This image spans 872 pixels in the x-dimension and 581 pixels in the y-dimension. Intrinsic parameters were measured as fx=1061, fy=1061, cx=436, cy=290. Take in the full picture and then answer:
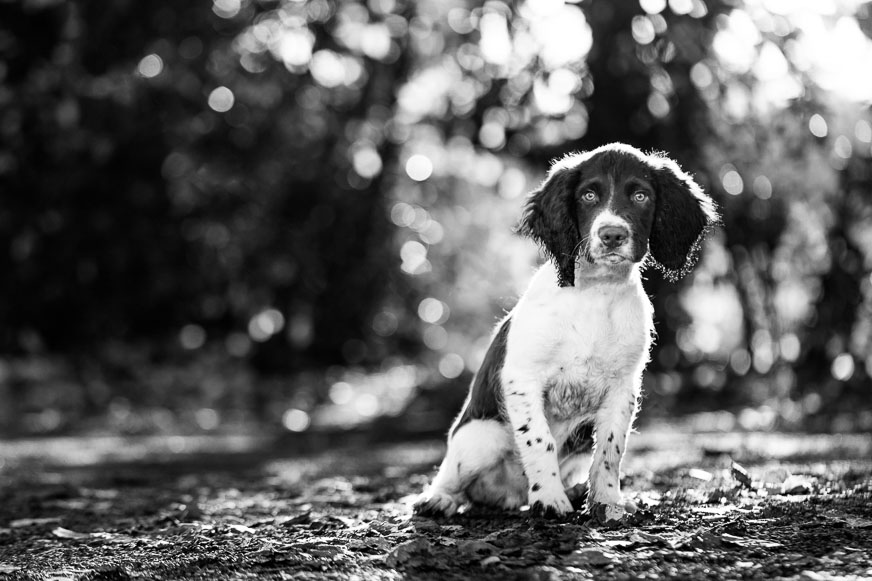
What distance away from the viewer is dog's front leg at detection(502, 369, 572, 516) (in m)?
4.40

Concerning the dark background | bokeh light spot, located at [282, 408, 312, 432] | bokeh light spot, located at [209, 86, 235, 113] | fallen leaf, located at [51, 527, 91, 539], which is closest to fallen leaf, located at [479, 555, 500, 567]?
fallen leaf, located at [51, 527, 91, 539]

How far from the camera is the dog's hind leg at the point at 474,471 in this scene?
4660 mm

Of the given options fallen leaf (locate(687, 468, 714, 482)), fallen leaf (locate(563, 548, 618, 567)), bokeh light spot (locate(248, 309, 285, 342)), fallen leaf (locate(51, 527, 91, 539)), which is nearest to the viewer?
fallen leaf (locate(563, 548, 618, 567))

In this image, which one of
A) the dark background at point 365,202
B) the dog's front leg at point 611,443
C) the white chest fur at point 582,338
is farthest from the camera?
the dark background at point 365,202

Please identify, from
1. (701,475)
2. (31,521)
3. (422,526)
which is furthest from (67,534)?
(701,475)

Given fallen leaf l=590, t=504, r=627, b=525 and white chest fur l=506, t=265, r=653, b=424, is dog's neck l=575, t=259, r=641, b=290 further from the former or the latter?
fallen leaf l=590, t=504, r=627, b=525

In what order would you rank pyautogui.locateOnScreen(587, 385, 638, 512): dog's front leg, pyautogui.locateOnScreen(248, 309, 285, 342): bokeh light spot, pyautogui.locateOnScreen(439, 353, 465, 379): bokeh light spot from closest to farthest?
1. pyautogui.locateOnScreen(587, 385, 638, 512): dog's front leg
2. pyautogui.locateOnScreen(439, 353, 465, 379): bokeh light spot
3. pyautogui.locateOnScreen(248, 309, 285, 342): bokeh light spot

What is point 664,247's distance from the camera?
181 inches

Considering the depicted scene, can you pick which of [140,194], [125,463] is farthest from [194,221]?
[125,463]

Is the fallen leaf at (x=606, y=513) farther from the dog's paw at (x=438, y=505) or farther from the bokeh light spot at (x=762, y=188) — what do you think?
the bokeh light spot at (x=762, y=188)

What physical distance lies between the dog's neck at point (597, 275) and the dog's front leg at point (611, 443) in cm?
46

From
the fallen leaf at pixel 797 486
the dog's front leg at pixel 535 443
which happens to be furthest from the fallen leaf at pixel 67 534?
the fallen leaf at pixel 797 486

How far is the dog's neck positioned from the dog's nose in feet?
0.61

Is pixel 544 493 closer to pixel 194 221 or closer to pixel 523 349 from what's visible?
pixel 523 349
